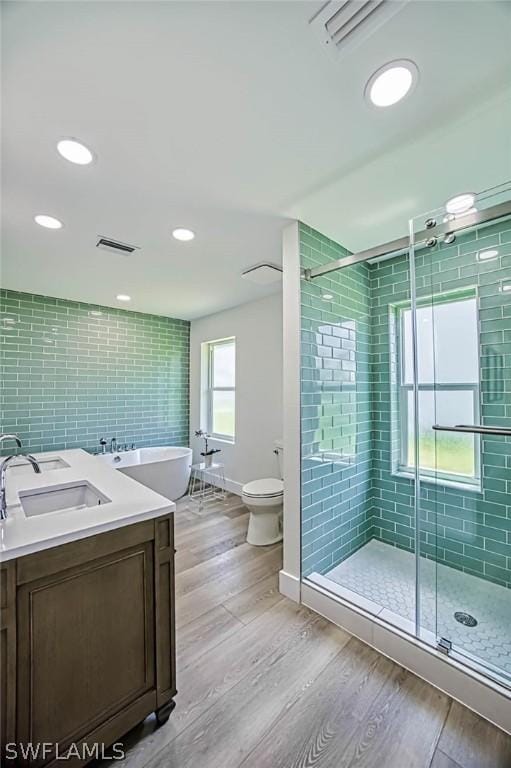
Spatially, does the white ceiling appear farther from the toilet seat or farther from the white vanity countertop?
the toilet seat

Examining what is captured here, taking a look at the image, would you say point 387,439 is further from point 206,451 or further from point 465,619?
point 206,451

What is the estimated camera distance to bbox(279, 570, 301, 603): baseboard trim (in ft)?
6.48

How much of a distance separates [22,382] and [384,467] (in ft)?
A: 12.5

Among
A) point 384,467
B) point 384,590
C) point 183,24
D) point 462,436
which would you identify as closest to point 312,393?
point 462,436

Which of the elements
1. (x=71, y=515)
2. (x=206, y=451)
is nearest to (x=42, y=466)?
(x=71, y=515)

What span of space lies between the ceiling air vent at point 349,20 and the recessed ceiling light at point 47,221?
71.1 inches

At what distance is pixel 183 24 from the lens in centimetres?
91

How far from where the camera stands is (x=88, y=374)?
376 cm

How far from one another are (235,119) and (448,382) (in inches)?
71.6

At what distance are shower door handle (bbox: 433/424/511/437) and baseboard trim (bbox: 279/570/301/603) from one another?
1.33m

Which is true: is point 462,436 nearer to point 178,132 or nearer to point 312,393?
point 312,393

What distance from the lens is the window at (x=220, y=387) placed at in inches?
167

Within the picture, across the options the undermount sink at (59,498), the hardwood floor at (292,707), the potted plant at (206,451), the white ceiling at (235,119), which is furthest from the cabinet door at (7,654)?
the potted plant at (206,451)

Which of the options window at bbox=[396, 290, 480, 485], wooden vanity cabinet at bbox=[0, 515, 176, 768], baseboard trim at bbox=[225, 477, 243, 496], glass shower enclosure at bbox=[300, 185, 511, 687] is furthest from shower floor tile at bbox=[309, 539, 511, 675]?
baseboard trim at bbox=[225, 477, 243, 496]
